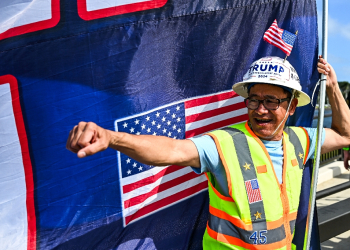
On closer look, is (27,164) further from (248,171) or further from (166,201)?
(248,171)

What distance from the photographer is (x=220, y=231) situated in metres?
2.26

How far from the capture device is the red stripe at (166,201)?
2.58 metres

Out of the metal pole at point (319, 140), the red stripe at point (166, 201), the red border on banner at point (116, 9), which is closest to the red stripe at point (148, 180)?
the red stripe at point (166, 201)

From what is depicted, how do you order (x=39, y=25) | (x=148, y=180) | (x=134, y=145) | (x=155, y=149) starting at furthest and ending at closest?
1. (x=148, y=180)
2. (x=39, y=25)
3. (x=155, y=149)
4. (x=134, y=145)

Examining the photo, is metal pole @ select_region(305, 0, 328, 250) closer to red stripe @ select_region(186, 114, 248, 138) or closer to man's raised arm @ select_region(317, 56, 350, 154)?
man's raised arm @ select_region(317, 56, 350, 154)

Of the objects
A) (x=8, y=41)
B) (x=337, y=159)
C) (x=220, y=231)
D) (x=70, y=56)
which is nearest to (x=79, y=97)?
(x=70, y=56)

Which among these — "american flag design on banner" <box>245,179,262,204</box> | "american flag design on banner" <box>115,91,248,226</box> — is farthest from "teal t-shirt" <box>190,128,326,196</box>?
"american flag design on banner" <box>115,91,248,226</box>

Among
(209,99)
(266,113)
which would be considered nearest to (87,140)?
(266,113)

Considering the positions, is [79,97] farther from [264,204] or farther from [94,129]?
[264,204]

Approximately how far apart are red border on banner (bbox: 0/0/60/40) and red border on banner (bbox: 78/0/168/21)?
148 mm

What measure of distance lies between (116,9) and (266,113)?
49.3 inches

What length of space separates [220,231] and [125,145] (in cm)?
95

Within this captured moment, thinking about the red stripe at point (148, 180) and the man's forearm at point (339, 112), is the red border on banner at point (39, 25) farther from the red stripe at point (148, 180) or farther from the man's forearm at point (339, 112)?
the man's forearm at point (339, 112)

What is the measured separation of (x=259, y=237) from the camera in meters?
2.24
